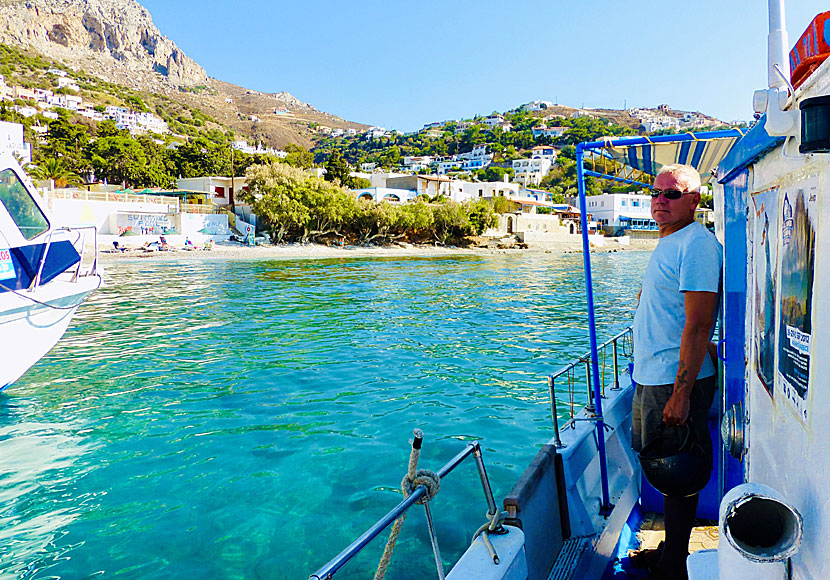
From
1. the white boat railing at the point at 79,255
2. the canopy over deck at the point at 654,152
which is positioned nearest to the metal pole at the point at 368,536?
the canopy over deck at the point at 654,152

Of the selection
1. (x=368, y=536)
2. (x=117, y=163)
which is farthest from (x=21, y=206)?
(x=117, y=163)

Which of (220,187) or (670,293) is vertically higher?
(220,187)

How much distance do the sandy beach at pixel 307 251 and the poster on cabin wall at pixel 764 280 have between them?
42.1 metres

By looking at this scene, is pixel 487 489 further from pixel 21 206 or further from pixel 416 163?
pixel 416 163

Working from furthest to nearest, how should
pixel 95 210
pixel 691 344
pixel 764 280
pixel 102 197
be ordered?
1. pixel 102 197
2. pixel 95 210
3. pixel 691 344
4. pixel 764 280

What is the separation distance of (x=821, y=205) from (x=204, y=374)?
973 centimetres

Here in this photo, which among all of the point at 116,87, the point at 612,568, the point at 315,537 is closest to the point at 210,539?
the point at 315,537

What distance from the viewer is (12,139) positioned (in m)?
8.68

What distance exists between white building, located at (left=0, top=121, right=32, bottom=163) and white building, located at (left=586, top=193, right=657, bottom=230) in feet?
274

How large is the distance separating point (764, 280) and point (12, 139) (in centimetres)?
1061

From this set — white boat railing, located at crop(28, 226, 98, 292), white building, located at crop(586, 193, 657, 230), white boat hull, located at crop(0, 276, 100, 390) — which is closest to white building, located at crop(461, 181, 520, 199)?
white building, located at crop(586, 193, 657, 230)

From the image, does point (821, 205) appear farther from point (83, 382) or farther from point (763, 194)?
point (83, 382)

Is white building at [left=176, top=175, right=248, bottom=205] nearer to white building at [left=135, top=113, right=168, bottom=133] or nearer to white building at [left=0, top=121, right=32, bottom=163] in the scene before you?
white building at [left=0, top=121, right=32, bottom=163]

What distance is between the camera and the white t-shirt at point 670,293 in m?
2.67
